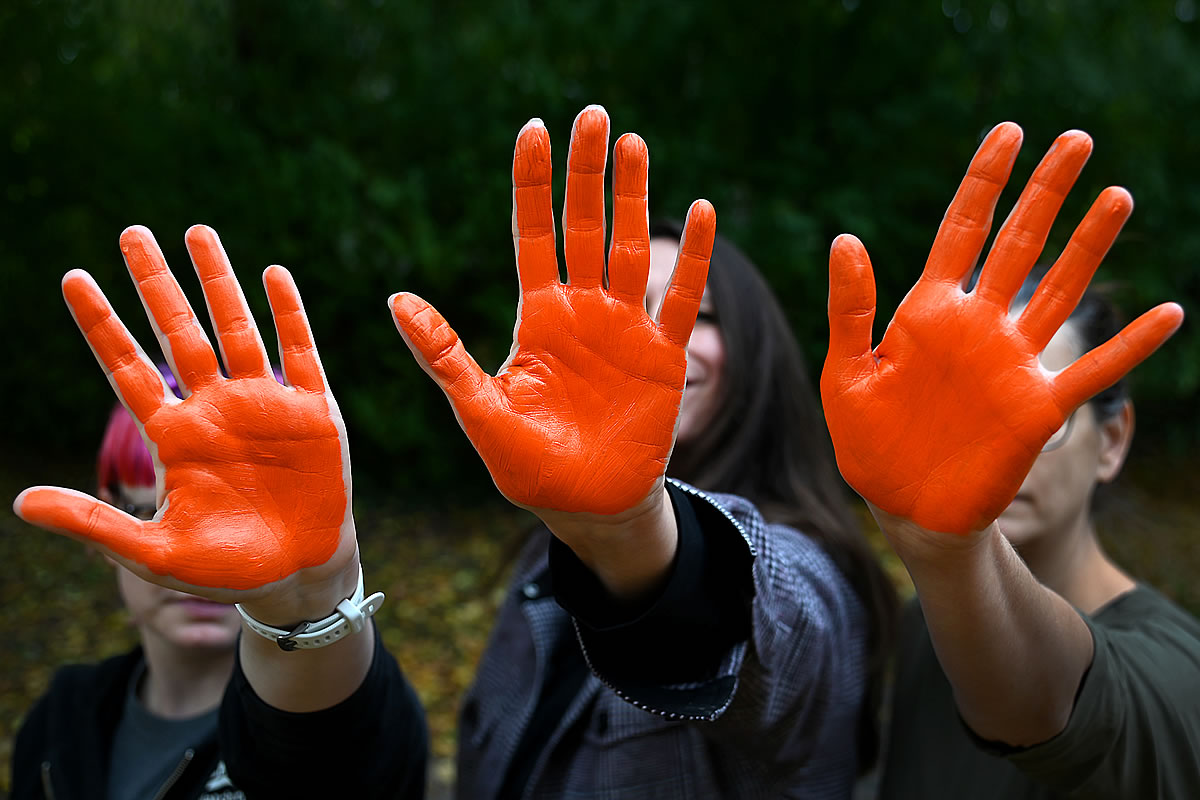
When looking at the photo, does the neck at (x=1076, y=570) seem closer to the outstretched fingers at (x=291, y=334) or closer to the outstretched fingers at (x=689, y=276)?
the outstretched fingers at (x=689, y=276)

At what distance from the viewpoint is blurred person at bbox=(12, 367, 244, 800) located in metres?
1.64

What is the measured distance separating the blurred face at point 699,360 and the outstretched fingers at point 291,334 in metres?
0.82

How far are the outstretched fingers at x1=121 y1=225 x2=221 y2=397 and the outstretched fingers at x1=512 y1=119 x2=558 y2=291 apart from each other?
1.35 ft

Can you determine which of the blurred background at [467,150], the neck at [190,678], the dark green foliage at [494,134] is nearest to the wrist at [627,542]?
the neck at [190,678]

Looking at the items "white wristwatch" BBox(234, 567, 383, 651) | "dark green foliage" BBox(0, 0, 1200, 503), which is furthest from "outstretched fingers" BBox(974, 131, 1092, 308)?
"dark green foliage" BBox(0, 0, 1200, 503)

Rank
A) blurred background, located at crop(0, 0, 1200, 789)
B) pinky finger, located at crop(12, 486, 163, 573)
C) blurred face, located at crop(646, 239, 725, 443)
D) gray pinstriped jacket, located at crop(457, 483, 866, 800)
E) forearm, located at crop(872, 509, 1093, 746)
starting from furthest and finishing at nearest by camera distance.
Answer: blurred background, located at crop(0, 0, 1200, 789)
blurred face, located at crop(646, 239, 725, 443)
gray pinstriped jacket, located at crop(457, 483, 866, 800)
forearm, located at crop(872, 509, 1093, 746)
pinky finger, located at crop(12, 486, 163, 573)

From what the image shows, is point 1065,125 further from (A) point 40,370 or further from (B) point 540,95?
(A) point 40,370

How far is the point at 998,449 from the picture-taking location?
1.00m

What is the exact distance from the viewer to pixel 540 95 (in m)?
5.30

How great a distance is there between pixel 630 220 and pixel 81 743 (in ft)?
5.06

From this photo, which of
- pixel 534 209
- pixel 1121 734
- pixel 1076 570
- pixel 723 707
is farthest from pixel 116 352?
pixel 1076 570

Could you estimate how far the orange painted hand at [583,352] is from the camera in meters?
A: 1.06

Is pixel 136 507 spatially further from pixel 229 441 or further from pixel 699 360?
pixel 699 360

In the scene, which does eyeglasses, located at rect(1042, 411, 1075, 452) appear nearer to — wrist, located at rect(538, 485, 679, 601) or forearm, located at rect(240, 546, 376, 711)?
wrist, located at rect(538, 485, 679, 601)
